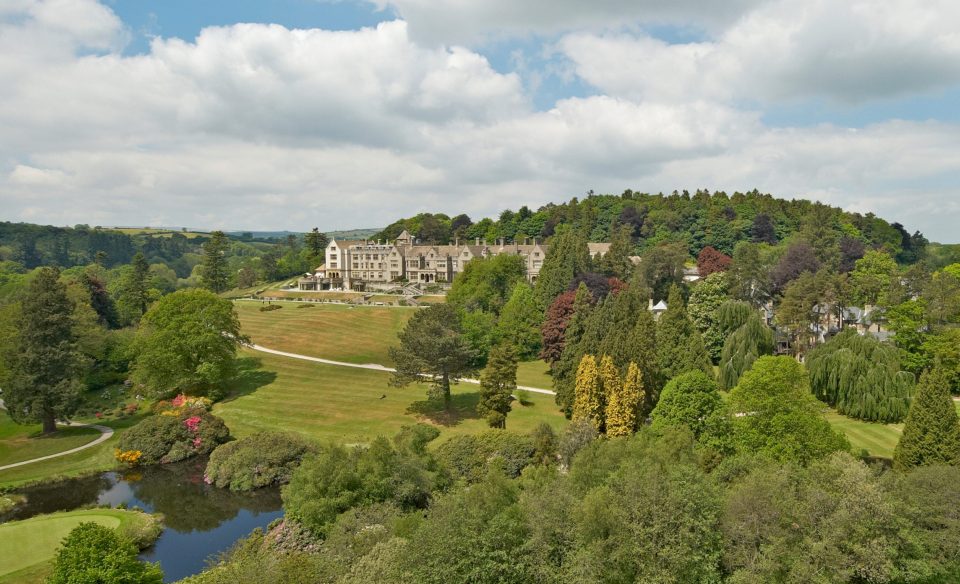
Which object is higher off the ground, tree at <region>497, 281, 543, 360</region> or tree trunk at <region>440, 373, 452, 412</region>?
tree at <region>497, 281, 543, 360</region>

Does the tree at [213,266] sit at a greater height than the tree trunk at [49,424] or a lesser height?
greater

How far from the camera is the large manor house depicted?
356 feet

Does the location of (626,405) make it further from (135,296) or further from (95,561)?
(135,296)

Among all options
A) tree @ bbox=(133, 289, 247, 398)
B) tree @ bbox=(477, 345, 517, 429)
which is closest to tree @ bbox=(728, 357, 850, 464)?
tree @ bbox=(477, 345, 517, 429)

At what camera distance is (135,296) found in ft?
283

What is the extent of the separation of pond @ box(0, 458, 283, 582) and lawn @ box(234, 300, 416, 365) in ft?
91.6

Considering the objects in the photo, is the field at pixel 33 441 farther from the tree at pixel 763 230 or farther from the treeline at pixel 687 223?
the tree at pixel 763 230

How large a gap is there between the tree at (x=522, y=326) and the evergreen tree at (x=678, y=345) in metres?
19.9

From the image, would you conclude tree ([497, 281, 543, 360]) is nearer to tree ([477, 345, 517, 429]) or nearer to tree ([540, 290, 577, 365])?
tree ([540, 290, 577, 365])

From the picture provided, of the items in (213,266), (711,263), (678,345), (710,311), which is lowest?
Result: (678,345)

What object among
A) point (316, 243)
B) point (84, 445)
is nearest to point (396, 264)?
point (316, 243)

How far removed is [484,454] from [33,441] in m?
36.9

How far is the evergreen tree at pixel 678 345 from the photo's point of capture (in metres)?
43.4

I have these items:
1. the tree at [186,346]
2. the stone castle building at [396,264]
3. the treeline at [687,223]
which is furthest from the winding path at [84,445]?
the treeline at [687,223]
